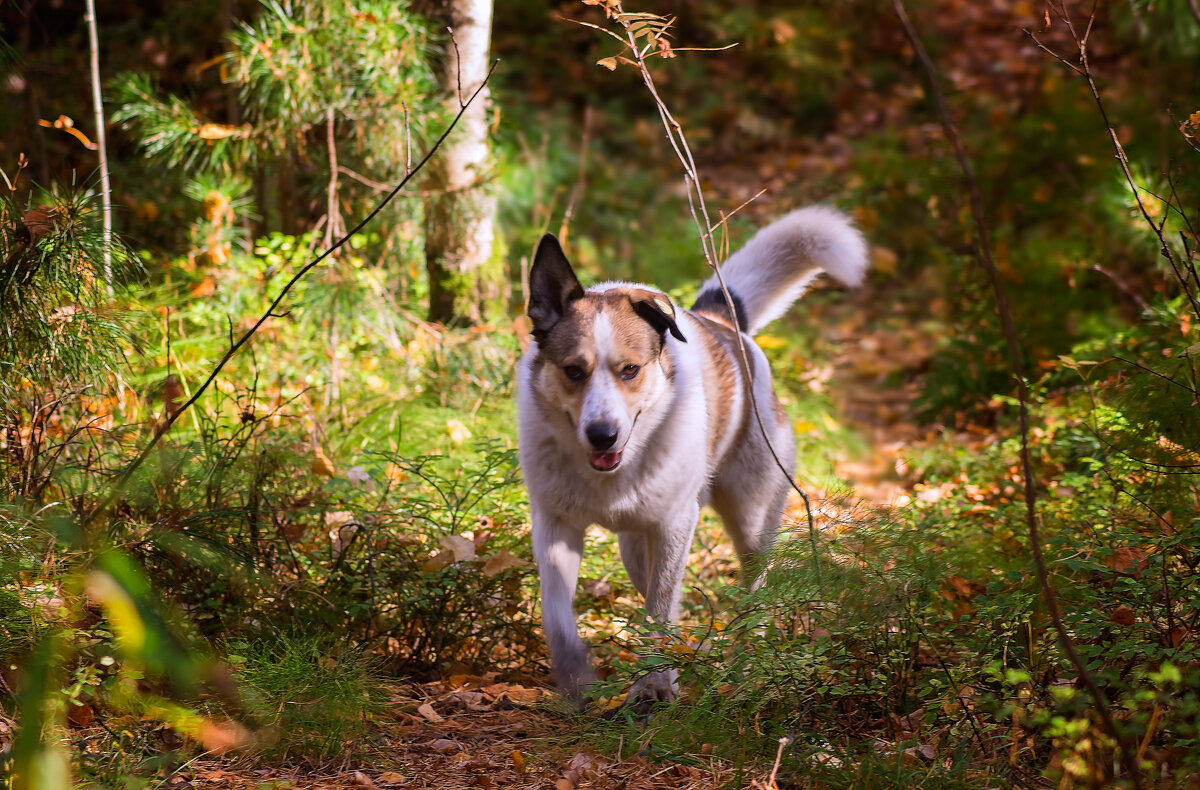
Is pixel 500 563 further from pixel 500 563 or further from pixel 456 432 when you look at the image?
pixel 456 432

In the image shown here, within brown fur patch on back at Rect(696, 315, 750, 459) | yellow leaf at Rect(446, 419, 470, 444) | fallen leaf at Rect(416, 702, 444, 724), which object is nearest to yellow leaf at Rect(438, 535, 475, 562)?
fallen leaf at Rect(416, 702, 444, 724)

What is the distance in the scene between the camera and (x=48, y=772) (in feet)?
5.40

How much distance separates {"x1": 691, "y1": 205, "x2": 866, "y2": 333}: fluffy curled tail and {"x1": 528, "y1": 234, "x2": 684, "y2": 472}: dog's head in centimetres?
96

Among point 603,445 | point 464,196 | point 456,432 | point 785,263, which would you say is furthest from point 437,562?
point 464,196

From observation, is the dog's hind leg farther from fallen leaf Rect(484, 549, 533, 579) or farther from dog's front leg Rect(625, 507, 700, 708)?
fallen leaf Rect(484, 549, 533, 579)

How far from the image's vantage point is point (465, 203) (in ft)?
19.2

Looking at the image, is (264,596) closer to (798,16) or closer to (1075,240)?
(1075,240)

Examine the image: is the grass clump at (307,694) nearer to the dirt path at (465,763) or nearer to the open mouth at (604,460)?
the dirt path at (465,763)

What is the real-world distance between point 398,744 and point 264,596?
0.68 m

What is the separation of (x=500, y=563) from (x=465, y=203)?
9.59ft

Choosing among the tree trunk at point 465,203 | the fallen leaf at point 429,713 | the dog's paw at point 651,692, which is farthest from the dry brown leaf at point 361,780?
the tree trunk at point 465,203

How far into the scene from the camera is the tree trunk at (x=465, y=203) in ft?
18.5

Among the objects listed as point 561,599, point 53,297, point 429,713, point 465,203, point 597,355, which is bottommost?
point 429,713

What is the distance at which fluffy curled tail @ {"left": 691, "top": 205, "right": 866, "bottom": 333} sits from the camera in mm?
4266
